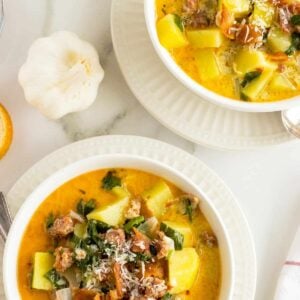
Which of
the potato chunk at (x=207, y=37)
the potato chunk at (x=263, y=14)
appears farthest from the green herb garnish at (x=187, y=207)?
the potato chunk at (x=263, y=14)

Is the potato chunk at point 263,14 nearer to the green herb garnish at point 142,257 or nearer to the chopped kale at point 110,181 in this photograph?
the chopped kale at point 110,181

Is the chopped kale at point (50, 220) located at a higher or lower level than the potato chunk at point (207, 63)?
lower

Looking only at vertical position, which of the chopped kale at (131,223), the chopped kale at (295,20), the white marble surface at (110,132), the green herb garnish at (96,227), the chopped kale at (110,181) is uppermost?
the chopped kale at (295,20)

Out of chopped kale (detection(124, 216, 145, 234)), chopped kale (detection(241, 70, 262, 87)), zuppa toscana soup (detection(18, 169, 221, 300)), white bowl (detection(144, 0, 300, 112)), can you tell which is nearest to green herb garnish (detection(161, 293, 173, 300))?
zuppa toscana soup (detection(18, 169, 221, 300))

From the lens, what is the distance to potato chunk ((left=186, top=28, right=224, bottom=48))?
2.79m

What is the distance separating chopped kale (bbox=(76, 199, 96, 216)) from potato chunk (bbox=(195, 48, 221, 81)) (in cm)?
62

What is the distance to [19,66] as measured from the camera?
121 inches

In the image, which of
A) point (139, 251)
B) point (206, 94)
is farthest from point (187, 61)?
point (139, 251)

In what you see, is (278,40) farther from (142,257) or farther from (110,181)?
(142,257)

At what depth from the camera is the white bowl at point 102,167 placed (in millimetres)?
2672

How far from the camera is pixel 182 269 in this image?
2.74 m

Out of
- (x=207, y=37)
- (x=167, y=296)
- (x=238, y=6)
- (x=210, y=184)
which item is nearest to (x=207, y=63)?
(x=207, y=37)

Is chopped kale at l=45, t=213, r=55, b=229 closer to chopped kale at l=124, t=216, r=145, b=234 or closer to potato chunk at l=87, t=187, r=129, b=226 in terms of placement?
potato chunk at l=87, t=187, r=129, b=226

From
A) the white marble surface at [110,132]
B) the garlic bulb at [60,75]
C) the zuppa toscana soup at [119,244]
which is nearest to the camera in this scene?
the zuppa toscana soup at [119,244]
